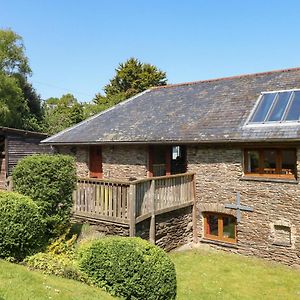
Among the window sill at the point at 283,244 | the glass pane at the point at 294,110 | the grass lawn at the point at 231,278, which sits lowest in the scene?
the grass lawn at the point at 231,278

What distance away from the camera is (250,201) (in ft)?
43.3

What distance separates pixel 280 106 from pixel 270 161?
92.6 inches

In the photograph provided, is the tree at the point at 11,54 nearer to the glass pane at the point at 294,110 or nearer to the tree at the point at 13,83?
the tree at the point at 13,83

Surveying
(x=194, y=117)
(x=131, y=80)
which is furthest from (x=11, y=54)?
(x=194, y=117)

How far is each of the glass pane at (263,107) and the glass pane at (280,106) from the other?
0.90ft

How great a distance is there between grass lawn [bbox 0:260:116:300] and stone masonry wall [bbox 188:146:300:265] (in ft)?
25.2

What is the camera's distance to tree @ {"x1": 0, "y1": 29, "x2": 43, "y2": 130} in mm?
34281

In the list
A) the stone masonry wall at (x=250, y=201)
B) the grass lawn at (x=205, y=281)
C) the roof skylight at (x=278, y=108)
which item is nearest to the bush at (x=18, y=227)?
the grass lawn at (x=205, y=281)

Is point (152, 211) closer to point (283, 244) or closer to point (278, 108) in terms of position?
point (283, 244)

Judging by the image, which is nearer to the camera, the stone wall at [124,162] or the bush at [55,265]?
the bush at [55,265]

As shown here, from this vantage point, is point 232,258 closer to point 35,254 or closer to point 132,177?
point 132,177

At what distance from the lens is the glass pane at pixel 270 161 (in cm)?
1288

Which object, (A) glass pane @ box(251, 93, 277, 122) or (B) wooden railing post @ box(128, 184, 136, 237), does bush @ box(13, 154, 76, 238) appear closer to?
(B) wooden railing post @ box(128, 184, 136, 237)

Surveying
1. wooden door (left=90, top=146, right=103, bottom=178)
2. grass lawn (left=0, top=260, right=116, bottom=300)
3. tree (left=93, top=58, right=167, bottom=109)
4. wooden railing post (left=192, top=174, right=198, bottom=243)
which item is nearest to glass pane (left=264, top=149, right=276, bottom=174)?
wooden railing post (left=192, top=174, right=198, bottom=243)
